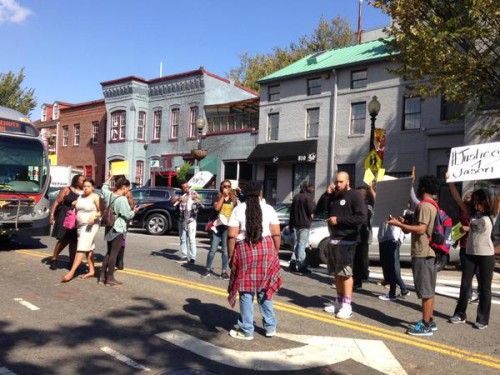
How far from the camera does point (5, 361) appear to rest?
4.54 meters

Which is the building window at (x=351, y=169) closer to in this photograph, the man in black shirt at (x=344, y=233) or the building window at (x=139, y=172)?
the building window at (x=139, y=172)

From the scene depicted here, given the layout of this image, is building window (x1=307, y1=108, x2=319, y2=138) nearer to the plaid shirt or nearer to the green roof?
the green roof

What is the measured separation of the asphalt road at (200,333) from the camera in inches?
181

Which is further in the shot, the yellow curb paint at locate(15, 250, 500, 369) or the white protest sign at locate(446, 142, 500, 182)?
the white protest sign at locate(446, 142, 500, 182)

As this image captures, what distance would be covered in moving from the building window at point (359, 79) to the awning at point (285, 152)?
3.16 metres

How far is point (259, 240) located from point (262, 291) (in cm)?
53

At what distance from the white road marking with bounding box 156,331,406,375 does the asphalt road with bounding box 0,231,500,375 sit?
0.03 feet

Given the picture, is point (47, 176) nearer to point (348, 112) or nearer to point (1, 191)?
point (1, 191)

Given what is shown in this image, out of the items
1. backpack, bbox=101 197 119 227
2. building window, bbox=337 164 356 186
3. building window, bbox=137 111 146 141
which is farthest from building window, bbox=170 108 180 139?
backpack, bbox=101 197 119 227

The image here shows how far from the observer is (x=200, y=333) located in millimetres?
5504

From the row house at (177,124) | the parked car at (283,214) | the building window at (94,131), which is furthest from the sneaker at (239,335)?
the building window at (94,131)

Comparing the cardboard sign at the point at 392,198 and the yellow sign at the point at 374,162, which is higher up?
the yellow sign at the point at 374,162

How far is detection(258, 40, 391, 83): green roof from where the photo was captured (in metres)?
22.4

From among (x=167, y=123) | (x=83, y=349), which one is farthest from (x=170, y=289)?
(x=167, y=123)
